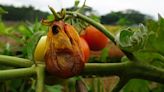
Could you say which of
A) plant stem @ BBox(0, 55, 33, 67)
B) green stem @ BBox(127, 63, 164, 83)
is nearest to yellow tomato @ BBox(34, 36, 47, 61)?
plant stem @ BBox(0, 55, 33, 67)

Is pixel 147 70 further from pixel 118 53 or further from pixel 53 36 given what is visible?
pixel 118 53

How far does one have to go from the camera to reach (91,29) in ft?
2.61

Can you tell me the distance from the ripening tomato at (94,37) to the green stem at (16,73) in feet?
0.61

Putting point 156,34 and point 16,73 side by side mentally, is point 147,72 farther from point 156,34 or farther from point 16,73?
point 16,73

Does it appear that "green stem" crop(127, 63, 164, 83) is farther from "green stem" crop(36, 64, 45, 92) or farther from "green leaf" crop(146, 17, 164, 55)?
"green stem" crop(36, 64, 45, 92)

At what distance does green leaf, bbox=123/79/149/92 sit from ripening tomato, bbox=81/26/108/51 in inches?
3.3

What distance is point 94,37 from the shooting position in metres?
0.79

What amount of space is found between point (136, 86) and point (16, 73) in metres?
0.26

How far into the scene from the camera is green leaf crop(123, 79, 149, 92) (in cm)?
78

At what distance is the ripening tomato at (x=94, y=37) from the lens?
0.78 metres

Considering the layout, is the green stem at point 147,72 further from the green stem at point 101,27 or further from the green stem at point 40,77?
the green stem at point 40,77

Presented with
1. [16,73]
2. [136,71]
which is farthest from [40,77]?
[136,71]

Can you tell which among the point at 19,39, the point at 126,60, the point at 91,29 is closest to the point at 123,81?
the point at 126,60

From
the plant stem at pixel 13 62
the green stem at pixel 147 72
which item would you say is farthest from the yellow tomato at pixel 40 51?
the green stem at pixel 147 72
